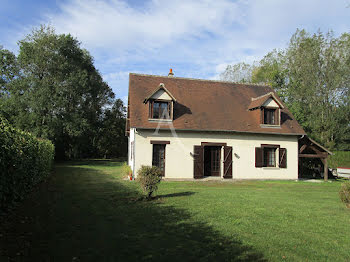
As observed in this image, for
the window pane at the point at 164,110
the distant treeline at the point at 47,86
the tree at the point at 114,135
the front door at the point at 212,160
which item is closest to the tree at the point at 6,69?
the distant treeline at the point at 47,86

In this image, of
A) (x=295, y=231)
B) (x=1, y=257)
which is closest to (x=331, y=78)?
(x=295, y=231)

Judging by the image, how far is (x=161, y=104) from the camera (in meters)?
17.8

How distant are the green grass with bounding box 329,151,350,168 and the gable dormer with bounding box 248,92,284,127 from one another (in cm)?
1407

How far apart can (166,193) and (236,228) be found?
532 cm

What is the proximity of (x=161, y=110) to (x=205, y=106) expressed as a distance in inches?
144

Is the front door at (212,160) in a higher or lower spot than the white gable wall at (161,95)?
lower

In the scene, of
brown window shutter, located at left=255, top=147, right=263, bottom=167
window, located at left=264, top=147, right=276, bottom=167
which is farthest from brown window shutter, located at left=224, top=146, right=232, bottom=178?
window, located at left=264, top=147, right=276, bottom=167

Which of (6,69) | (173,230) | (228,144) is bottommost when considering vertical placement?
(173,230)

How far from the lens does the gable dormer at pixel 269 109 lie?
63.1 ft

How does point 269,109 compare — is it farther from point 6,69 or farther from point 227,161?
point 6,69

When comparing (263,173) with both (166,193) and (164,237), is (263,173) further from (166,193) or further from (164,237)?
(164,237)

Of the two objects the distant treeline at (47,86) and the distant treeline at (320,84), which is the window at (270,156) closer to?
the distant treeline at (320,84)

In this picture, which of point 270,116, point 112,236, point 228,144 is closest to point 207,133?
point 228,144

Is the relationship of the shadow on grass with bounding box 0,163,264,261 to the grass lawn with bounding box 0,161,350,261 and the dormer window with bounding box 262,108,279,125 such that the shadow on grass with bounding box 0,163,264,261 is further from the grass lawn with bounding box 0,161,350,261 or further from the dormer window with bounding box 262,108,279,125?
the dormer window with bounding box 262,108,279,125
